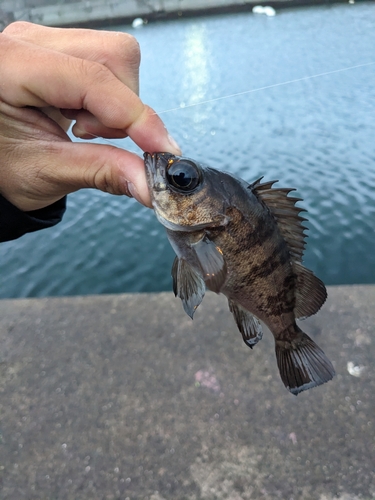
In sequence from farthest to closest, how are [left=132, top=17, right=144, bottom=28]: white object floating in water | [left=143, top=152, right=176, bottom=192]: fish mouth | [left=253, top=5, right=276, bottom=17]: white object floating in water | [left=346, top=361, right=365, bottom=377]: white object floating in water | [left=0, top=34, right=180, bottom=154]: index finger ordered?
[left=132, top=17, right=144, bottom=28]: white object floating in water
[left=253, top=5, right=276, bottom=17]: white object floating in water
[left=346, top=361, right=365, bottom=377]: white object floating in water
[left=143, top=152, right=176, bottom=192]: fish mouth
[left=0, top=34, right=180, bottom=154]: index finger

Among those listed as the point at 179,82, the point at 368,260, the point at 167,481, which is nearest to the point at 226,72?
the point at 179,82

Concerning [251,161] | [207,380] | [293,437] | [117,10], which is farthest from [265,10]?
[293,437]

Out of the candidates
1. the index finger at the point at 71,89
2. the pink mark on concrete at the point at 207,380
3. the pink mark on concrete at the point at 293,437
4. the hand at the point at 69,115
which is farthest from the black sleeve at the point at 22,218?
the pink mark on concrete at the point at 293,437

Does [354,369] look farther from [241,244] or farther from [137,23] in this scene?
[137,23]

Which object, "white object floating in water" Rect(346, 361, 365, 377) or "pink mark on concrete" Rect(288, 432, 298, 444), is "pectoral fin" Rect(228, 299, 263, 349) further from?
"white object floating in water" Rect(346, 361, 365, 377)

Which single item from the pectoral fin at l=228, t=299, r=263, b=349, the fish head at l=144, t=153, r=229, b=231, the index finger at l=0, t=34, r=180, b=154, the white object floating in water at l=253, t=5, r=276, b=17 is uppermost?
the index finger at l=0, t=34, r=180, b=154

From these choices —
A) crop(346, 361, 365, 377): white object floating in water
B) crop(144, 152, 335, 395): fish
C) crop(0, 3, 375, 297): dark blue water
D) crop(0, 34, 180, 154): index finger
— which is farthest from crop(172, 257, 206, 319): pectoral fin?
crop(0, 3, 375, 297): dark blue water
